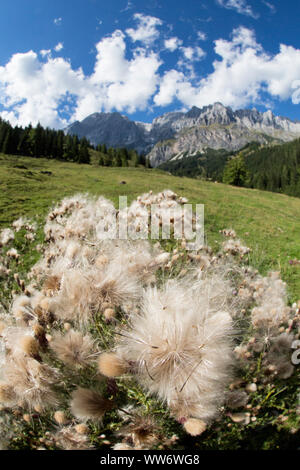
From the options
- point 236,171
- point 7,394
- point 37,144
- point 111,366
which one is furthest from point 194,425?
point 37,144

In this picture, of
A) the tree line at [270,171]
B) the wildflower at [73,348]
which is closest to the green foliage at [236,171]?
the tree line at [270,171]

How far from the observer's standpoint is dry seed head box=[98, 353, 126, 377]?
1.40 meters

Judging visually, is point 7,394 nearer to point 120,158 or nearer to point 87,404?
point 87,404

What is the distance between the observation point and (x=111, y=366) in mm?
1414

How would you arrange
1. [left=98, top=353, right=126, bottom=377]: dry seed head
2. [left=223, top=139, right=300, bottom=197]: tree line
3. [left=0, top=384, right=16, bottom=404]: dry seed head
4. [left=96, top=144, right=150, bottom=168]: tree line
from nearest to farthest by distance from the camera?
[left=98, top=353, right=126, bottom=377]: dry seed head → [left=0, top=384, right=16, bottom=404]: dry seed head → [left=223, top=139, right=300, bottom=197]: tree line → [left=96, top=144, right=150, bottom=168]: tree line

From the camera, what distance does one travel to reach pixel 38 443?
1.86 m

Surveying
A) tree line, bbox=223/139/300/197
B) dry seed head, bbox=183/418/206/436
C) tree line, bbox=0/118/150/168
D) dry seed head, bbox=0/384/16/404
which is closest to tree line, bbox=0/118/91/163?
tree line, bbox=0/118/150/168

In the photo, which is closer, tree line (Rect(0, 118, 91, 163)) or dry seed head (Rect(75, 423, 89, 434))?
dry seed head (Rect(75, 423, 89, 434))

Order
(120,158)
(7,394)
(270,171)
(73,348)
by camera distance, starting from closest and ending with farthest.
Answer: (73,348), (7,394), (120,158), (270,171)

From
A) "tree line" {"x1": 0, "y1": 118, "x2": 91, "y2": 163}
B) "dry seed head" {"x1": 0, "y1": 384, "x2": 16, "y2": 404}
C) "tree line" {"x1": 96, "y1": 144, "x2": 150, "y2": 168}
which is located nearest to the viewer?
"dry seed head" {"x1": 0, "y1": 384, "x2": 16, "y2": 404}

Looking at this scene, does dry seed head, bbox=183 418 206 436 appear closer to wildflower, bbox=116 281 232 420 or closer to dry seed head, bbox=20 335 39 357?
wildflower, bbox=116 281 232 420

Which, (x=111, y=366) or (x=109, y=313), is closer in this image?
(x=111, y=366)

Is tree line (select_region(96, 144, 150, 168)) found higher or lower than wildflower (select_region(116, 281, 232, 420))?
higher

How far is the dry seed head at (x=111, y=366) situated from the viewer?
1403 mm
